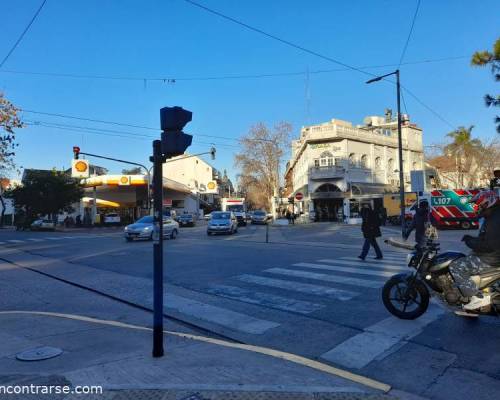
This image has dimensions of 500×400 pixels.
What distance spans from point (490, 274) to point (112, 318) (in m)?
5.41

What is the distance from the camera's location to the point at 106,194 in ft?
198

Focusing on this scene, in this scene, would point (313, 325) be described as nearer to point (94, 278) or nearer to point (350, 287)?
point (350, 287)

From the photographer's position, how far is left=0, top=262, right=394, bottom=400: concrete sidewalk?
3.63 meters

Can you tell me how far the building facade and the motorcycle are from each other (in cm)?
3764

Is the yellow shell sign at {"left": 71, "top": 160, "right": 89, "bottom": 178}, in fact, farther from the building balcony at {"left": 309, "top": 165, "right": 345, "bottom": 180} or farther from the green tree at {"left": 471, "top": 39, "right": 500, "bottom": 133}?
the green tree at {"left": 471, "top": 39, "right": 500, "bottom": 133}

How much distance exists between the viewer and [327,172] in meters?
46.5

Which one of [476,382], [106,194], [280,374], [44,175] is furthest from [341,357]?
[106,194]

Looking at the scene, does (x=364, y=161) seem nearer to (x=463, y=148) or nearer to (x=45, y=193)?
(x=463, y=148)

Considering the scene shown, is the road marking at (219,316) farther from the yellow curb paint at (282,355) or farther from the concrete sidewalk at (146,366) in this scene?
the yellow curb paint at (282,355)

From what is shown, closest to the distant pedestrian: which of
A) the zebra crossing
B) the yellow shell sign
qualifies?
the zebra crossing

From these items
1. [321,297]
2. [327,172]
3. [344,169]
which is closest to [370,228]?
[321,297]

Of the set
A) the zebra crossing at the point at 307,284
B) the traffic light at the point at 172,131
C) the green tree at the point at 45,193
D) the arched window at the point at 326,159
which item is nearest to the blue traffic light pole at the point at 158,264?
the traffic light at the point at 172,131

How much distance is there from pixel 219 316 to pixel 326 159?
42.2m

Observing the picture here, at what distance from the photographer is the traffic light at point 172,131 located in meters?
4.64
